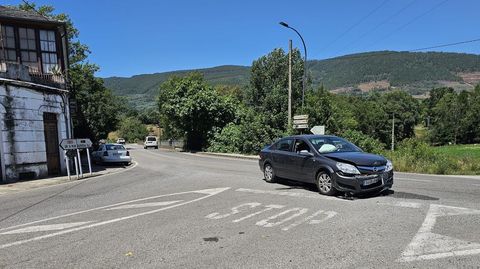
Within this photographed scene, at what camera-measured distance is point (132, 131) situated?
123750mm

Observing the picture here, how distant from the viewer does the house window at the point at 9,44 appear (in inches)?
805

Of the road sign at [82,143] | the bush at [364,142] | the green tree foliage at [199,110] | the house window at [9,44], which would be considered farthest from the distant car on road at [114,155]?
the green tree foliage at [199,110]

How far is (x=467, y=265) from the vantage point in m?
5.12

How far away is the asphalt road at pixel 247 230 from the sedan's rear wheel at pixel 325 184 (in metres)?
0.28

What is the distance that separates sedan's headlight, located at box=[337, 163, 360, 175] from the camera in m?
9.74

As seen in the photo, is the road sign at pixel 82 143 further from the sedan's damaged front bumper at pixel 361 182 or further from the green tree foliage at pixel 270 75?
the green tree foliage at pixel 270 75

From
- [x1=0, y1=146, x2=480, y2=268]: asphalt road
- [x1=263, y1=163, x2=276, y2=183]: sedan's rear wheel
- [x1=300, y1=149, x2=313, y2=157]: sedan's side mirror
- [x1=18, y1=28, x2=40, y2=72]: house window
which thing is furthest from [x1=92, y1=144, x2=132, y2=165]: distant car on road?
[x1=300, y1=149, x2=313, y2=157]: sedan's side mirror

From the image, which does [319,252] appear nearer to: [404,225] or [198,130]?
[404,225]

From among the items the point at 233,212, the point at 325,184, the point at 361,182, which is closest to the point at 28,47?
the point at 233,212

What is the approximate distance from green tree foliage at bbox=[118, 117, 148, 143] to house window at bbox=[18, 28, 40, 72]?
100968 mm

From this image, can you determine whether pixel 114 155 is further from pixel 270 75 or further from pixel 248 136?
pixel 270 75

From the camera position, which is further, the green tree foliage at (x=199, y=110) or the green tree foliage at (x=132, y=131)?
the green tree foliage at (x=132, y=131)

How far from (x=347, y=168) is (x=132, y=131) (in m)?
119

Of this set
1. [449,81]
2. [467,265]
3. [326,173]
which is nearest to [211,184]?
[326,173]
